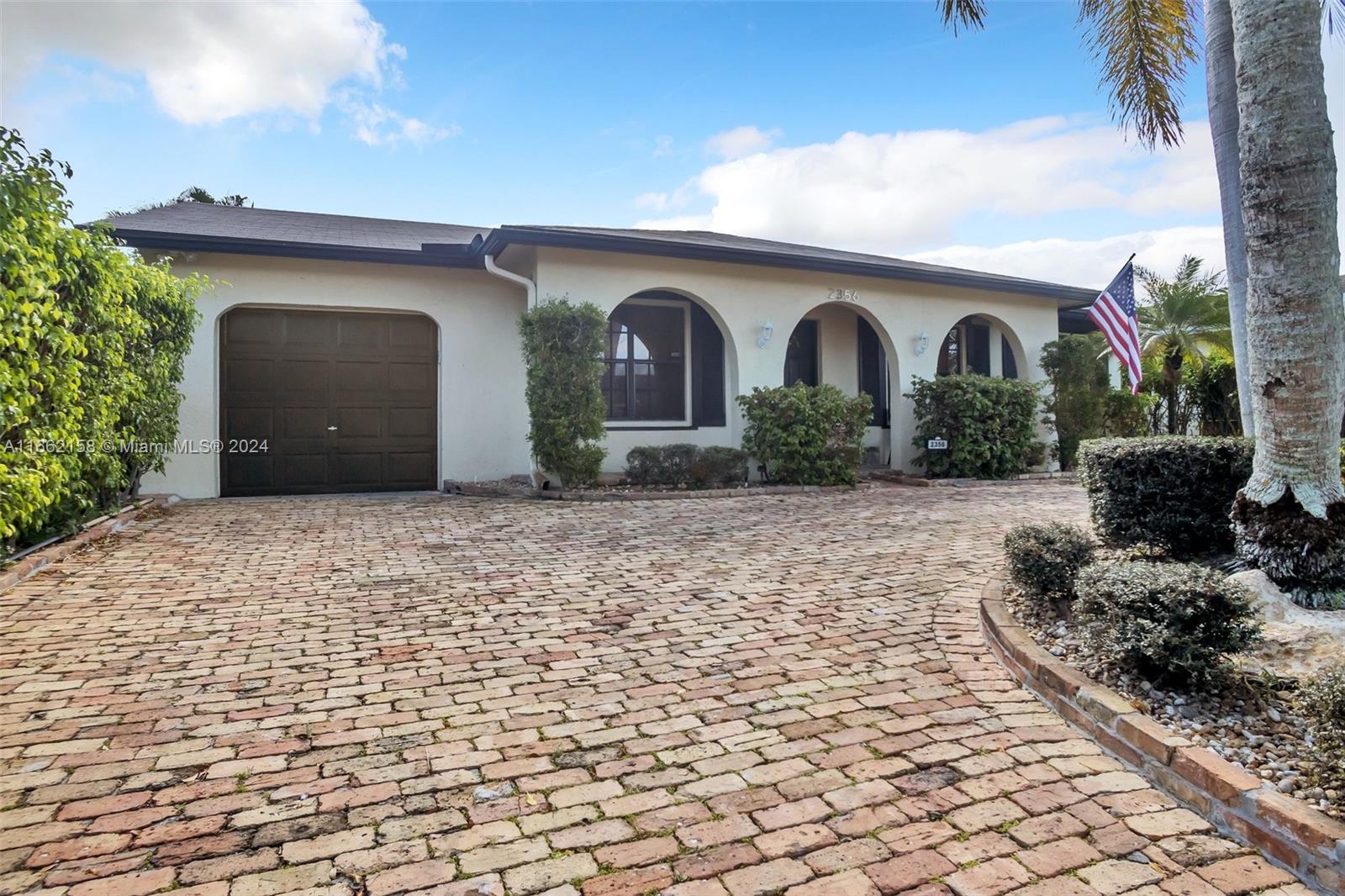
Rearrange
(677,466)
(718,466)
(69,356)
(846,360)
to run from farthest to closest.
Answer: (846,360), (718,466), (677,466), (69,356)

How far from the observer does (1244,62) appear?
3.72m

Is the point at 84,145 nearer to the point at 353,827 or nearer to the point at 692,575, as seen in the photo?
the point at 692,575

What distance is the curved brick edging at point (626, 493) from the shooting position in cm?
912

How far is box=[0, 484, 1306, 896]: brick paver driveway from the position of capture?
195 cm

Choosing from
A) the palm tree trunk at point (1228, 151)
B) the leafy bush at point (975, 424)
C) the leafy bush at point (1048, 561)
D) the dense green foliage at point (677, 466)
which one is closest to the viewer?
the leafy bush at point (1048, 561)

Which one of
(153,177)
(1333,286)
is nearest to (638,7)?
(1333,286)

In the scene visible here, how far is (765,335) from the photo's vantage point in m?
10.9

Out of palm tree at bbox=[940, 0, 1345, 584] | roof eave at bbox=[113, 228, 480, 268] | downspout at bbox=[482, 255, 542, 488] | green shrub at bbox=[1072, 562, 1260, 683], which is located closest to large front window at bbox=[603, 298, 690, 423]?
downspout at bbox=[482, 255, 542, 488]

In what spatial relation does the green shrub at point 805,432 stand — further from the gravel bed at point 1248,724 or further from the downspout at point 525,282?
the gravel bed at point 1248,724

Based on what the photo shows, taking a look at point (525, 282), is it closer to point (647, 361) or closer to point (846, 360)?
point (647, 361)

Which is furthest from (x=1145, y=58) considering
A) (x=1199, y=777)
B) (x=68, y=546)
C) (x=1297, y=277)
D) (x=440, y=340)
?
(x=68, y=546)

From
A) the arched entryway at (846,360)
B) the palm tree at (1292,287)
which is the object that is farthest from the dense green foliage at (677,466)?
the palm tree at (1292,287)

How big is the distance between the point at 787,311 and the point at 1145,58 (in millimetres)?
5240

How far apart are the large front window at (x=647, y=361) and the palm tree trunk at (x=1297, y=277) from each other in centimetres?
835
